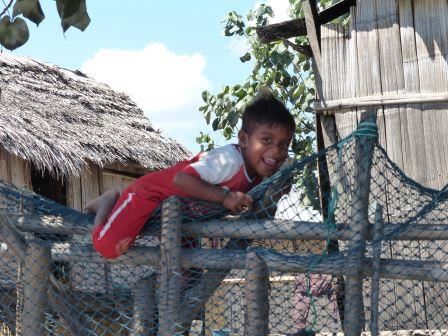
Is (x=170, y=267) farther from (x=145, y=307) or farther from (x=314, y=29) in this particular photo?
(x=314, y=29)

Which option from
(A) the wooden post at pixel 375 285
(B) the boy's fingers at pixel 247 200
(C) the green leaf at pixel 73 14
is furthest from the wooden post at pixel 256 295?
(C) the green leaf at pixel 73 14

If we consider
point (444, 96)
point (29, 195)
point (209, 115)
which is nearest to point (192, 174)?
point (29, 195)

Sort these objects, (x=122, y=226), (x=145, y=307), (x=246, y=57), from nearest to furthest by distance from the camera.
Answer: (x=122, y=226), (x=145, y=307), (x=246, y=57)

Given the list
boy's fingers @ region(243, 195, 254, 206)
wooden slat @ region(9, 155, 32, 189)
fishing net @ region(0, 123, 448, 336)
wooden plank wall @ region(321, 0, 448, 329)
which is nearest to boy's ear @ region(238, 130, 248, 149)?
fishing net @ region(0, 123, 448, 336)

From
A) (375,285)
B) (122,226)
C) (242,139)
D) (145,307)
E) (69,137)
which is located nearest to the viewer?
(375,285)

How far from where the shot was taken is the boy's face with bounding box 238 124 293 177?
12.0 feet

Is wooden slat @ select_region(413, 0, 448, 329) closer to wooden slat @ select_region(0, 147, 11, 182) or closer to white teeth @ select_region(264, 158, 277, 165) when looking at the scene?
white teeth @ select_region(264, 158, 277, 165)

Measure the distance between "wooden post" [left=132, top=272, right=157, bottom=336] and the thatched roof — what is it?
6.10 metres

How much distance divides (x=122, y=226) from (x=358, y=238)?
0.96 metres

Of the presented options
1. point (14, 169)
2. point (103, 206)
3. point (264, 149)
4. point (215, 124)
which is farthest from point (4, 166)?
point (264, 149)

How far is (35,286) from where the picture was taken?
3.68 meters

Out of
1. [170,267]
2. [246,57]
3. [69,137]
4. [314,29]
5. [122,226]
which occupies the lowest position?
[170,267]

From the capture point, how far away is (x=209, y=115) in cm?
1061

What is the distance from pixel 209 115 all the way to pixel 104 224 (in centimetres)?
718
